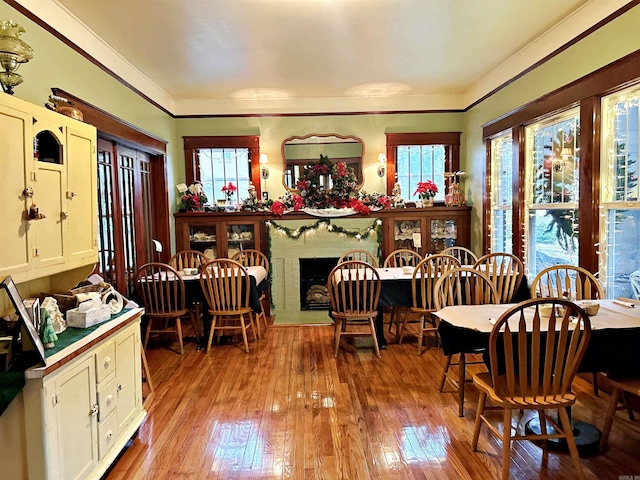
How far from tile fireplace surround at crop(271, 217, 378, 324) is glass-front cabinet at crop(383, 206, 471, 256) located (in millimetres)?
287

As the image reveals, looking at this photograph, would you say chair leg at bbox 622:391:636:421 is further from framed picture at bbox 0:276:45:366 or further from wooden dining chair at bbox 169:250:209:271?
wooden dining chair at bbox 169:250:209:271

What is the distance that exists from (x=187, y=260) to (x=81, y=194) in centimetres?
279

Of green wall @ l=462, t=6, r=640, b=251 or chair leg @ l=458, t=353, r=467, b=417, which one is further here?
green wall @ l=462, t=6, r=640, b=251

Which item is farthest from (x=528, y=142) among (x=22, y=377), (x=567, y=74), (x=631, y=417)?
(x=22, y=377)

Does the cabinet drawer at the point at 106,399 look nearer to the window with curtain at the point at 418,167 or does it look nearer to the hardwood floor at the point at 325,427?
the hardwood floor at the point at 325,427

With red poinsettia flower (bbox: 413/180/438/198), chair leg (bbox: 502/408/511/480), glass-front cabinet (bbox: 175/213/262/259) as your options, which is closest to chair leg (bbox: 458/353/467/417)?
chair leg (bbox: 502/408/511/480)

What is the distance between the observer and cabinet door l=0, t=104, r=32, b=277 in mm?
1864

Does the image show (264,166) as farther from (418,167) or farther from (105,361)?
(105,361)

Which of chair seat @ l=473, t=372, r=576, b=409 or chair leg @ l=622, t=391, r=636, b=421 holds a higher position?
chair seat @ l=473, t=372, r=576, b=409

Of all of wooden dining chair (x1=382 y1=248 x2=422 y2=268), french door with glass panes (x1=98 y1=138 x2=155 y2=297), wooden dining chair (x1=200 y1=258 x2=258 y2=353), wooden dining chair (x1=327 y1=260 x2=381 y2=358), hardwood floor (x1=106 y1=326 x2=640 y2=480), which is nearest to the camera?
hardwood floor (x1=106 y1=326 x2=640 y2=480)

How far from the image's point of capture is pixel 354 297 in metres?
4.09

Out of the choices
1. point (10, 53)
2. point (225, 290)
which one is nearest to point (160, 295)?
point (225, 290)

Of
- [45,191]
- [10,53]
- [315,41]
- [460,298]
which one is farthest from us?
[315,41]

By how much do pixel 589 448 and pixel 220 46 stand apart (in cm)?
407
